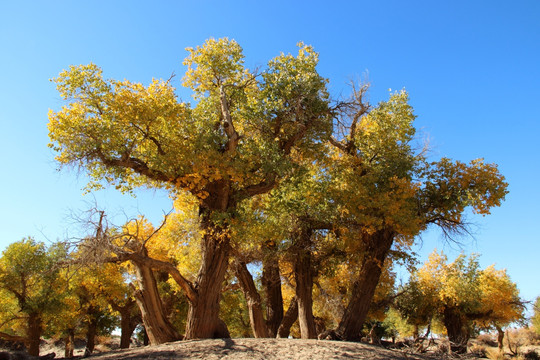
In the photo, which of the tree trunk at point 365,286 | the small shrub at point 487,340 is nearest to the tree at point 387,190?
the tree trunk at point 365,286

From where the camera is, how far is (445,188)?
1322cm

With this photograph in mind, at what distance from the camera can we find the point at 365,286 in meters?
13.2

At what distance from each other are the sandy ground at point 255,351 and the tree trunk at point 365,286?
313 cm

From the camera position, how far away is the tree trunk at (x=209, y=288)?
10.3 m

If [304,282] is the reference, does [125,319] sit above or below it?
below

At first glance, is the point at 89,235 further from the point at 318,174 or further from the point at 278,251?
the point at 318,174

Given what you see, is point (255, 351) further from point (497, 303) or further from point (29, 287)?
point (497, 303)

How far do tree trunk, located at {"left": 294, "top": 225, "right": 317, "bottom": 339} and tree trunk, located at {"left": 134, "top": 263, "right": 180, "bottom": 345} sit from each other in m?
5.46

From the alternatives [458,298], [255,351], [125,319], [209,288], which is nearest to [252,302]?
[209,288]

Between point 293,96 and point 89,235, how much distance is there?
7.14 m

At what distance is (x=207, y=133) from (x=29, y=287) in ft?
47.6

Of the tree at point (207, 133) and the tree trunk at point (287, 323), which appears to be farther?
the tree trunk at point (287, 323)

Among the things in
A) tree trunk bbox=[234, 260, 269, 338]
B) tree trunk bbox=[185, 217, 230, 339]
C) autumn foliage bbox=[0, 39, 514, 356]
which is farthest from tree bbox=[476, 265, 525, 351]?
tree trunk bbox=[185, 217, 230, 339]

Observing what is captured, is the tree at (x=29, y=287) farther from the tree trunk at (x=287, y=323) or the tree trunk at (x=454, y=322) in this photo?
the tree trunk at (x=454, y=322)
